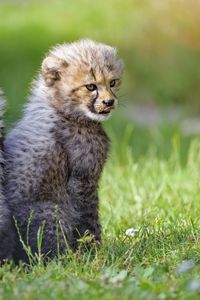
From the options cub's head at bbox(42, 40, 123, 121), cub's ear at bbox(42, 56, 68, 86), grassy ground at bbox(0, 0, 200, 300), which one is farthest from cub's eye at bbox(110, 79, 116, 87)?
grassy ground at bbox(0, 0, 200, 300)

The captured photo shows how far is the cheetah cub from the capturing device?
564 cm

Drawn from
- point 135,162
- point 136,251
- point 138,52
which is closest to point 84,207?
point 136,251

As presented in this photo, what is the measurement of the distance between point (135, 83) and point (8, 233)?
9.18m

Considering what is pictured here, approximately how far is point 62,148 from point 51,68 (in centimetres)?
54

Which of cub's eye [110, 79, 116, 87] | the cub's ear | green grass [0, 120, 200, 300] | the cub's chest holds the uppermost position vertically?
the cub's ear

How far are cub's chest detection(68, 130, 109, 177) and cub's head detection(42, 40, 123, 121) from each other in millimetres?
145

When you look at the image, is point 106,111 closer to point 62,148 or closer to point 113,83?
point 113,83

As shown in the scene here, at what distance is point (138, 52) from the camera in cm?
1527

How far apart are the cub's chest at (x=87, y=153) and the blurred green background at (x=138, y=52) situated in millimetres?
4929

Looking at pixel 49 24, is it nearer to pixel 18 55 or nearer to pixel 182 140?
pixel 18 55

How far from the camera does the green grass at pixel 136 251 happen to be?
4.72 m

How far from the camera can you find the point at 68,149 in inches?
230

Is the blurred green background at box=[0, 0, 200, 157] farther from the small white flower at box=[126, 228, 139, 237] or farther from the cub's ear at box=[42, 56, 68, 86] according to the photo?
the cub's ear at box=[42, 56, 68, 86]

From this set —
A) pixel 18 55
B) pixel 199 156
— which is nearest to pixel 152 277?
Answer: pixel 199 156
